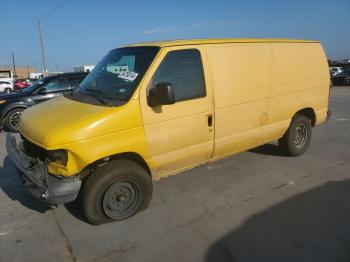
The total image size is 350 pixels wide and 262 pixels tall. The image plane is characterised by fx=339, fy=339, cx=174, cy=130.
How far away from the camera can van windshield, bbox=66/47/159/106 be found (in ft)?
13.2

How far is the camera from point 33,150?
4.20 metres

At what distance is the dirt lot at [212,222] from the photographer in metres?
3.43

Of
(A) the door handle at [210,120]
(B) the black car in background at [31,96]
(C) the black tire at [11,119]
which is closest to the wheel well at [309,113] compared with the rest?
(A) the door handle at [210,120]

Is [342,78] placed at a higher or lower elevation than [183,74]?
lower

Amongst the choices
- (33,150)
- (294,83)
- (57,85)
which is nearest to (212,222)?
(33,150)

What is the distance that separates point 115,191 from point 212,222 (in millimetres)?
1193

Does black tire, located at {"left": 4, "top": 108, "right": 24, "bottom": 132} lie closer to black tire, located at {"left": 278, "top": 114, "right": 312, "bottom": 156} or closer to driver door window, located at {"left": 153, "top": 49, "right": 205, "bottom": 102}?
driver door window, located at {"left": 153, "top": 49, "right": 205, "bottom": 102}

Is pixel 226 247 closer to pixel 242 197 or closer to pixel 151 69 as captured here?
pixel 242 197

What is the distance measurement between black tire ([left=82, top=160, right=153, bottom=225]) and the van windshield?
769 mm

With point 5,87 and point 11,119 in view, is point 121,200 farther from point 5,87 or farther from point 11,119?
point 5,87

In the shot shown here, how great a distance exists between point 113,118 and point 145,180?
0.88m

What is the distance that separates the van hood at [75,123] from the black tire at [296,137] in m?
3.20

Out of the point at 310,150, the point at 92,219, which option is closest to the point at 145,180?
the point at 92,219

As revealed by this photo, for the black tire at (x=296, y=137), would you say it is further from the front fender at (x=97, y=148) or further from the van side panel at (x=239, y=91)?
the front fender at (x=97, y=148)
